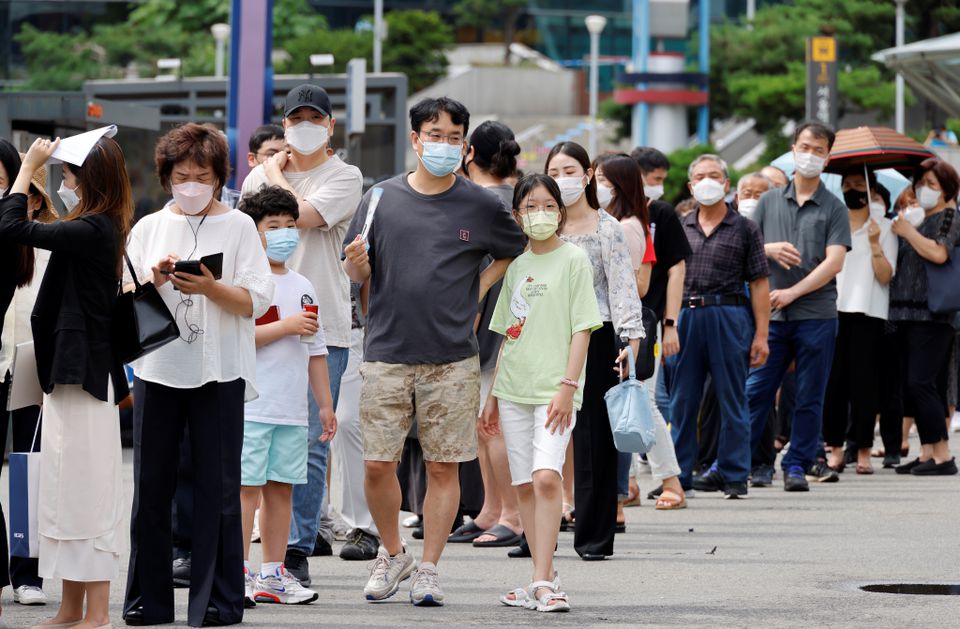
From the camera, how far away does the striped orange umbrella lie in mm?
11883

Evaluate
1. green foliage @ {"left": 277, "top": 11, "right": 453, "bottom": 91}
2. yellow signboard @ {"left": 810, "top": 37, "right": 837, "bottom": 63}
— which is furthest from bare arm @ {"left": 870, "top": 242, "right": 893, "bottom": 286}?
green foliage @ {"left": 277, "top": 11, "right": 453, "bottom": 91}

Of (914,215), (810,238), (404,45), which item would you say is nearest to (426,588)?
(810,238)

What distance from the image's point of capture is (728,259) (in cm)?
1091

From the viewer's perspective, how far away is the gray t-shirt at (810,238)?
11.4 meters

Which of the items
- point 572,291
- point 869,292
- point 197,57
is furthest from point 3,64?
point 572,291

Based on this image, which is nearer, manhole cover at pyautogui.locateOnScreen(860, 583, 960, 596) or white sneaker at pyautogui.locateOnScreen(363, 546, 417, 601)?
white sneaker at pyautogui.locateOnScreen(363, 546, 417, 601)

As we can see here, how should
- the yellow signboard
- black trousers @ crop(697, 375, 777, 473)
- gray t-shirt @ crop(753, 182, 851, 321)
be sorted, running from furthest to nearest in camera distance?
the yellow signboard → black trousers @ crop(697, 375, 777, 473) → gray t-shirt @ crop(753, 182, 851, 321)

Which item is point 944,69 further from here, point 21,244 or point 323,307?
point 21,244

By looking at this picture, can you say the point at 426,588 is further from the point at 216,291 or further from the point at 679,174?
the point at 679,174

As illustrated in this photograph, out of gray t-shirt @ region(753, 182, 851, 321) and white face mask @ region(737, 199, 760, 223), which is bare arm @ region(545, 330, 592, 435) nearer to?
gray t-shirt @ region(753, 182, 851, 321)

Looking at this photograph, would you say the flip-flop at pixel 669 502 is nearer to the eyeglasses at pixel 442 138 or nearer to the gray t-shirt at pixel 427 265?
Result: the gray t-shirt at pixel 427 265

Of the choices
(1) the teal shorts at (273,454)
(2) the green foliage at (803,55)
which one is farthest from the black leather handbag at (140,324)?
(2) the green foliage at (803,55)

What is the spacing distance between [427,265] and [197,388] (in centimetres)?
107

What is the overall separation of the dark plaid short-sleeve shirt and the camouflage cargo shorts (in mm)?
4162
